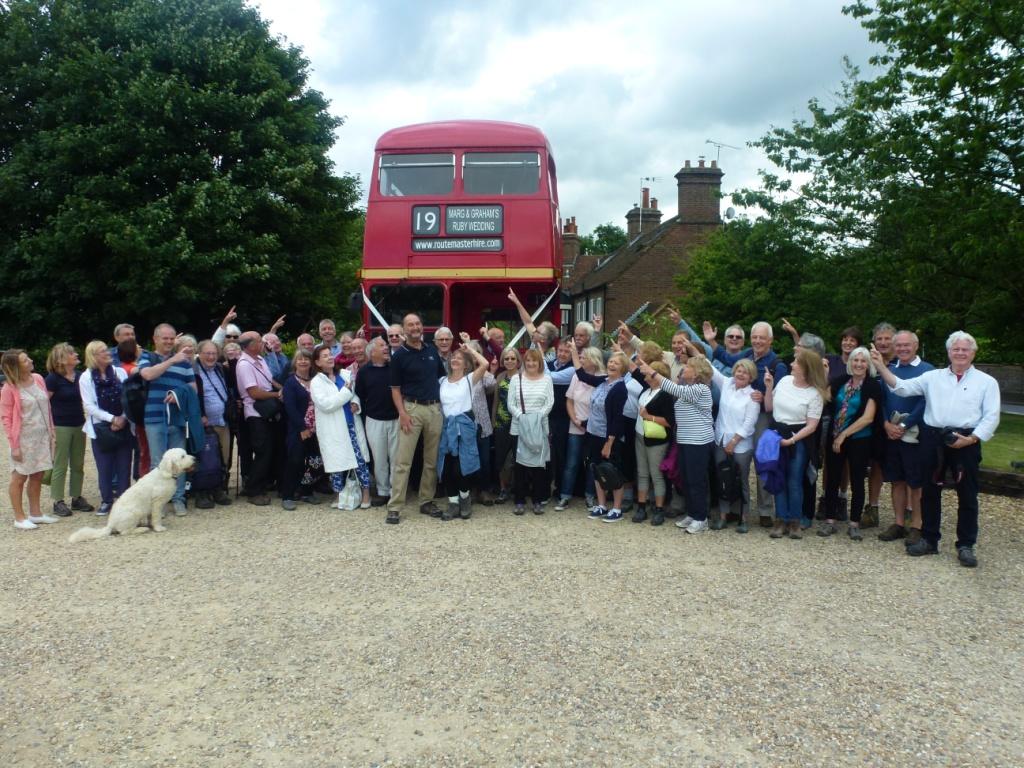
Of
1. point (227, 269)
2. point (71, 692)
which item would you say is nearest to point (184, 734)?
point (71, 692)

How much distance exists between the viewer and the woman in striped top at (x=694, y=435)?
6504mm

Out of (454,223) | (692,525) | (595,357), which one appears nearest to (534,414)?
(595,357)

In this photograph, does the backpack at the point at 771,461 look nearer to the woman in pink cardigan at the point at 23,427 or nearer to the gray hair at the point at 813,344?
the gray hair at the point at 813,344

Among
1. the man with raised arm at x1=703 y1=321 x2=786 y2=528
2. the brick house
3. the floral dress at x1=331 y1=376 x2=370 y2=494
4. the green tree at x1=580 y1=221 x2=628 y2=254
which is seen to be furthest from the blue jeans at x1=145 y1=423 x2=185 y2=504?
the green tree at x1=580 y1=221 x2=628 y2=254

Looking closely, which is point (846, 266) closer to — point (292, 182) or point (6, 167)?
point (292, 182)

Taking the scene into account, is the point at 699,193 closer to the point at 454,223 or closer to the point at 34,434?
the point at 454,223

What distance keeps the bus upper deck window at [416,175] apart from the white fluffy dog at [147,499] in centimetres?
450

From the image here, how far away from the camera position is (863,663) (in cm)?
399

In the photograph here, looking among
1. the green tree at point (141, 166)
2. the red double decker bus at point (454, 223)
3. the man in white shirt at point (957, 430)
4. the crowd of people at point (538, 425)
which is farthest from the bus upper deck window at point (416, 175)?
the green tree at point (141, 166)

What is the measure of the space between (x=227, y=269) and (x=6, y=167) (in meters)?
5.62

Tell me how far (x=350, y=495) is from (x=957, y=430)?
541 cm

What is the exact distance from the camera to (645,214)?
135 ft

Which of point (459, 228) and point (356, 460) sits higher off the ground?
point (459, 228)

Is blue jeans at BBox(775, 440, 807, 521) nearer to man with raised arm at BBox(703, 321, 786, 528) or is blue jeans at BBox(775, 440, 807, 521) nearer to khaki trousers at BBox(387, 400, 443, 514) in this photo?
man with raised arm at BBox(703, 321, 786, 528)
